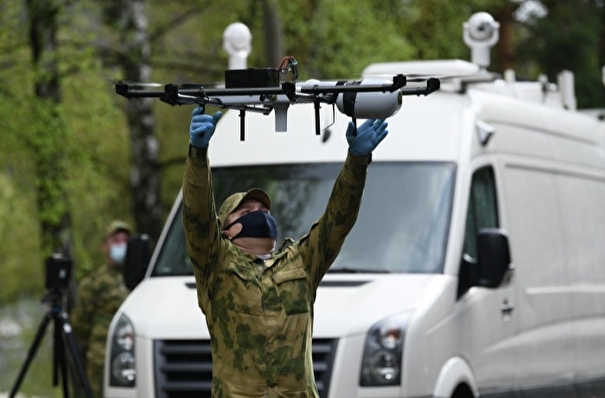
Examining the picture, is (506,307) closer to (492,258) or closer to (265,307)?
(492,258)

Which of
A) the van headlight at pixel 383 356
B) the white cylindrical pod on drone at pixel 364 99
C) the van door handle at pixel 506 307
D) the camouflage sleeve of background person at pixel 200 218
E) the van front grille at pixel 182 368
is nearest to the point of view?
the white cylindrical pod on drone at pixel 364 99

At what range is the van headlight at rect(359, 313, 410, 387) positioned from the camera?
891 centimetres

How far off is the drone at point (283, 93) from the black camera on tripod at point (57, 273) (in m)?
5.80

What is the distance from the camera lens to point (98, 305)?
42.8 feet

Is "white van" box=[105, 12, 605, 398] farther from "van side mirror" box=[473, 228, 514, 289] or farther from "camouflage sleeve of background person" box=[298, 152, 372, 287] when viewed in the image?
"camouflage sleeve of background person" box=[298, 152, 372, 287]

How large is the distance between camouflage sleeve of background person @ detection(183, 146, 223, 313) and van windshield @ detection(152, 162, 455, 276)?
312cm

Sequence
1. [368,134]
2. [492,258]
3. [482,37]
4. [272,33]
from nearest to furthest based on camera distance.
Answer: [368,134] → [492,258] → [482,37] → [272,33]

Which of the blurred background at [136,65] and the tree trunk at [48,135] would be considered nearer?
the tree trunk at [48,135]

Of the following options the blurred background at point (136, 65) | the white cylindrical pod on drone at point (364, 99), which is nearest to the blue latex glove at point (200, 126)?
the white cylindrical pod on drone at point (364, 99)

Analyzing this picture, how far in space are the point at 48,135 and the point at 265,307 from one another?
453 inches

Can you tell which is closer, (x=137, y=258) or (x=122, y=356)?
(x=122, y=356)

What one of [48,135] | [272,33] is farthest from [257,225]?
[272,33]

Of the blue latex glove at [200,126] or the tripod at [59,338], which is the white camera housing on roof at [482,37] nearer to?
the tripod at [59,338]

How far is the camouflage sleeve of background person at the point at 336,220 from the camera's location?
6438 mm
